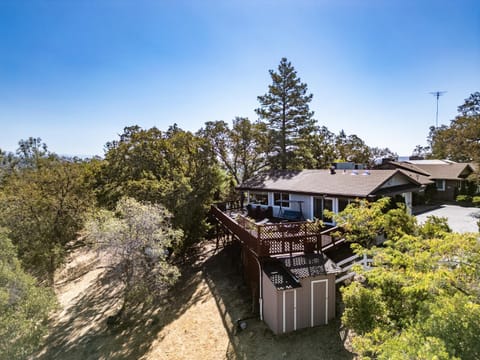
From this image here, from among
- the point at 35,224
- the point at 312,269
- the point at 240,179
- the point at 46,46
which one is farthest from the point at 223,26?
the point at 240,179

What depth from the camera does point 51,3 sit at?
35.3ft

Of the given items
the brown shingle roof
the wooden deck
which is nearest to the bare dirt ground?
the wooden deck

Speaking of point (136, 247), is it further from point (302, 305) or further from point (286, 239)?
point (302, 305)

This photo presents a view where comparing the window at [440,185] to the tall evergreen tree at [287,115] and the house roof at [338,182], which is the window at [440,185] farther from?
the tall evergreen tree at [287,115]

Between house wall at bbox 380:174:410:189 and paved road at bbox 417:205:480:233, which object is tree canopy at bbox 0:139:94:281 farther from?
paved road at bbox 417:205:480:233

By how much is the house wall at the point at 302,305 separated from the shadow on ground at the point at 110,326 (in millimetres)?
4877

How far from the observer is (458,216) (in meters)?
18.4

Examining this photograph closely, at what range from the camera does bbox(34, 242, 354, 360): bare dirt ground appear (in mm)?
8164

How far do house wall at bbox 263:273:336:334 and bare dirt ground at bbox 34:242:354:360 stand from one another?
29 cm

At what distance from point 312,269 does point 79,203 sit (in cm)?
1560

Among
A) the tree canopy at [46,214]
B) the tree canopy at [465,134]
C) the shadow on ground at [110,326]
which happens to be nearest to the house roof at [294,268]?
the shadow on ground at [110,326]

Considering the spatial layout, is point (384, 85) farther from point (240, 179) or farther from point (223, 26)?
point (240, 179)

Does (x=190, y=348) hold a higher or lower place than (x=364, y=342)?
lower

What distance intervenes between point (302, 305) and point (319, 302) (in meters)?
0.70
